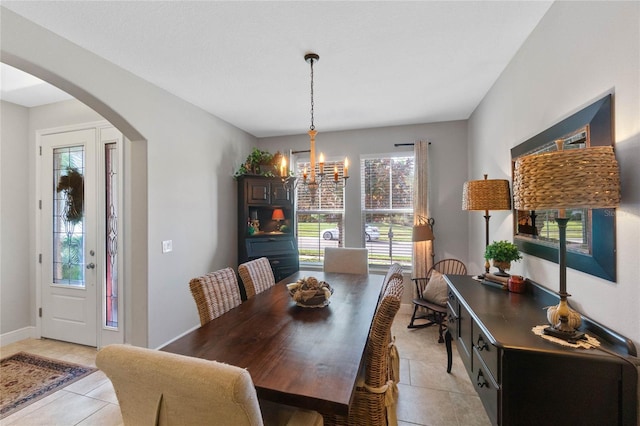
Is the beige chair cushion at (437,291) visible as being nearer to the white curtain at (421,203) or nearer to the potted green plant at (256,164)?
the white curtain at (421,203)

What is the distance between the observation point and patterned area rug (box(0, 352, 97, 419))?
216 cm

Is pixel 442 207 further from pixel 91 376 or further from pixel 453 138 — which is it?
pixel 91 376

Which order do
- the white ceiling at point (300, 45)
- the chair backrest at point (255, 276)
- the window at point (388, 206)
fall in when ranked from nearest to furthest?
the white ceiling at point (300, 45)
the chair backrest at point (255, 276)
the window at point (388, 206)

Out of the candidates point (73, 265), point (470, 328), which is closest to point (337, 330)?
Result: point (470, 328)

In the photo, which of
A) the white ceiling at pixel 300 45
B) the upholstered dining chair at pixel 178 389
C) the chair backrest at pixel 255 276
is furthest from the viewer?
the chair backrest at pixel 255 276

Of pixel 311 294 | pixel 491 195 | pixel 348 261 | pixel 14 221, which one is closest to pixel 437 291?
pixel 348 261

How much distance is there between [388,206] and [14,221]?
185 inches

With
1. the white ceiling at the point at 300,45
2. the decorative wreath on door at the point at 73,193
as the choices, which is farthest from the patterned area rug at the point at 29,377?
the white ceiling at the point at 300,45

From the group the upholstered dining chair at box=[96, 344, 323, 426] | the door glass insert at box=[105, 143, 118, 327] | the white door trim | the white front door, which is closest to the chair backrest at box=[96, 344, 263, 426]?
the upholstered dining chair at box=[96, 344, 323, 426]

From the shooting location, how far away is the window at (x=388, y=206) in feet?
13.4

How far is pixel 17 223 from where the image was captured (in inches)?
127

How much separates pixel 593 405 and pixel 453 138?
3.44m

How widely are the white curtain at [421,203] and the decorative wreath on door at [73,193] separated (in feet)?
13.6

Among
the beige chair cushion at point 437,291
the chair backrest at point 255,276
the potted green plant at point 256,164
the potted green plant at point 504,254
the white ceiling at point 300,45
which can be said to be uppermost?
the white ceiling at point 300,45
